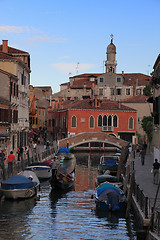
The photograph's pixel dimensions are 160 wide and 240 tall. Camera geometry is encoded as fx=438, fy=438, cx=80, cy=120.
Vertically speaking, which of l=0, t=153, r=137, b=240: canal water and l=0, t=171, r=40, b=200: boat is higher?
l=0, t=171, r=40, b=200: boat

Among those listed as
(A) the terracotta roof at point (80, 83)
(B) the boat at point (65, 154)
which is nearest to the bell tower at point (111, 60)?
(A) the terracotta roof at point (80, 83)

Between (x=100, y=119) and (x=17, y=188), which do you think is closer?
(x=17, y=188)

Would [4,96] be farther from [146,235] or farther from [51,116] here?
[51,116]

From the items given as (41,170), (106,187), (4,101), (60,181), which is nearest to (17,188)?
(106,187)

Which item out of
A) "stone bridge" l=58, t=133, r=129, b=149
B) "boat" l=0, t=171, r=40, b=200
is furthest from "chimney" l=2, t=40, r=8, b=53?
"boat" l=0, t=171, r=40, b=200

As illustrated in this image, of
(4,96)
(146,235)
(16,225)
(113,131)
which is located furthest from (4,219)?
(113,131)

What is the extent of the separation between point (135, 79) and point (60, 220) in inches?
2514

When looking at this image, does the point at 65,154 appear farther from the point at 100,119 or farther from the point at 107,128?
the point at 100,119

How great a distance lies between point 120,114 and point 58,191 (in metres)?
34.5

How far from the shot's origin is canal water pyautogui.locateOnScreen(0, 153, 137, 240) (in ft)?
50.8

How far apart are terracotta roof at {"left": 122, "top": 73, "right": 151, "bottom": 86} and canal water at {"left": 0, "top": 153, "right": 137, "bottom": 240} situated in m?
56.6

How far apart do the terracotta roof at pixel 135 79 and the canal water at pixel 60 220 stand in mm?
56584

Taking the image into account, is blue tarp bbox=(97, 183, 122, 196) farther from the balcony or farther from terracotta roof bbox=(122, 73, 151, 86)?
terracotta roof bbox=(122, 73, 151, 86)

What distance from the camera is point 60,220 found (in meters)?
17.7
